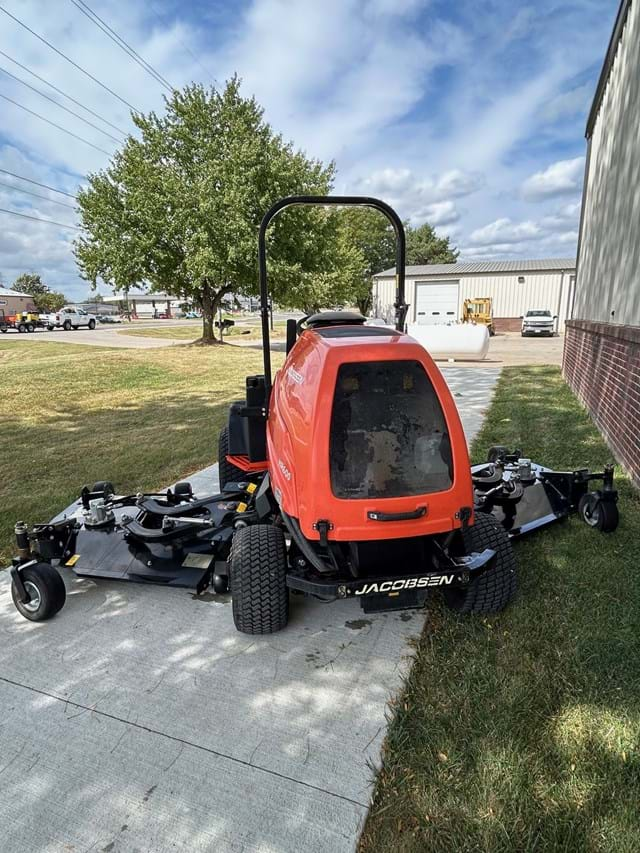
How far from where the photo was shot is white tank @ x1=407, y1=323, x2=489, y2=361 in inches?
594

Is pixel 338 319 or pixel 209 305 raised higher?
pixel 209 305

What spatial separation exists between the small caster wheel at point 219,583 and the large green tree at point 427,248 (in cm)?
5804

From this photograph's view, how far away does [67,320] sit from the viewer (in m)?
34.6

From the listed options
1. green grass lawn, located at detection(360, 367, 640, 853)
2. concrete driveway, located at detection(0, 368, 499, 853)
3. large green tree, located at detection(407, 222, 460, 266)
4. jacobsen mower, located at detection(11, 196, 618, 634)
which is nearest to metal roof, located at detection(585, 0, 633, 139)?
jacobsen mower, located at detection(11, 196, 618, 634)

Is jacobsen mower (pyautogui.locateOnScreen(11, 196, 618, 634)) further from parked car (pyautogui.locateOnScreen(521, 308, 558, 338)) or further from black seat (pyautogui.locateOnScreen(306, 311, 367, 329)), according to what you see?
parked car (pyautogui.locateOnScreen(521, 308, 558, 338))

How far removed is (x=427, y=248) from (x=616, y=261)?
54.4 m

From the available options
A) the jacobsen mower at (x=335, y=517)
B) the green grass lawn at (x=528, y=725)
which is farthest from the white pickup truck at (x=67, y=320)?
the green grass lawn at (x=528, y=725)

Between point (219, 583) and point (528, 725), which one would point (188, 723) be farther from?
point (528, 725)

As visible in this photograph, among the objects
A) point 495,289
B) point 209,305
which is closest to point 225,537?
point 209,305

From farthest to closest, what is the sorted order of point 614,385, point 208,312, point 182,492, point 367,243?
point 367,243 < point 208,312 < point 614,385 < point 182,492

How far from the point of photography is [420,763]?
187cm

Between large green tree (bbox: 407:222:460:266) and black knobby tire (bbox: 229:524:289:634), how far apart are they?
5819 centimetres

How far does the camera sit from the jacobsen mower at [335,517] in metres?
2.13

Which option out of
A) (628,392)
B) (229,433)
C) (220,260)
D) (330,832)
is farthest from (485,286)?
(330,832)
